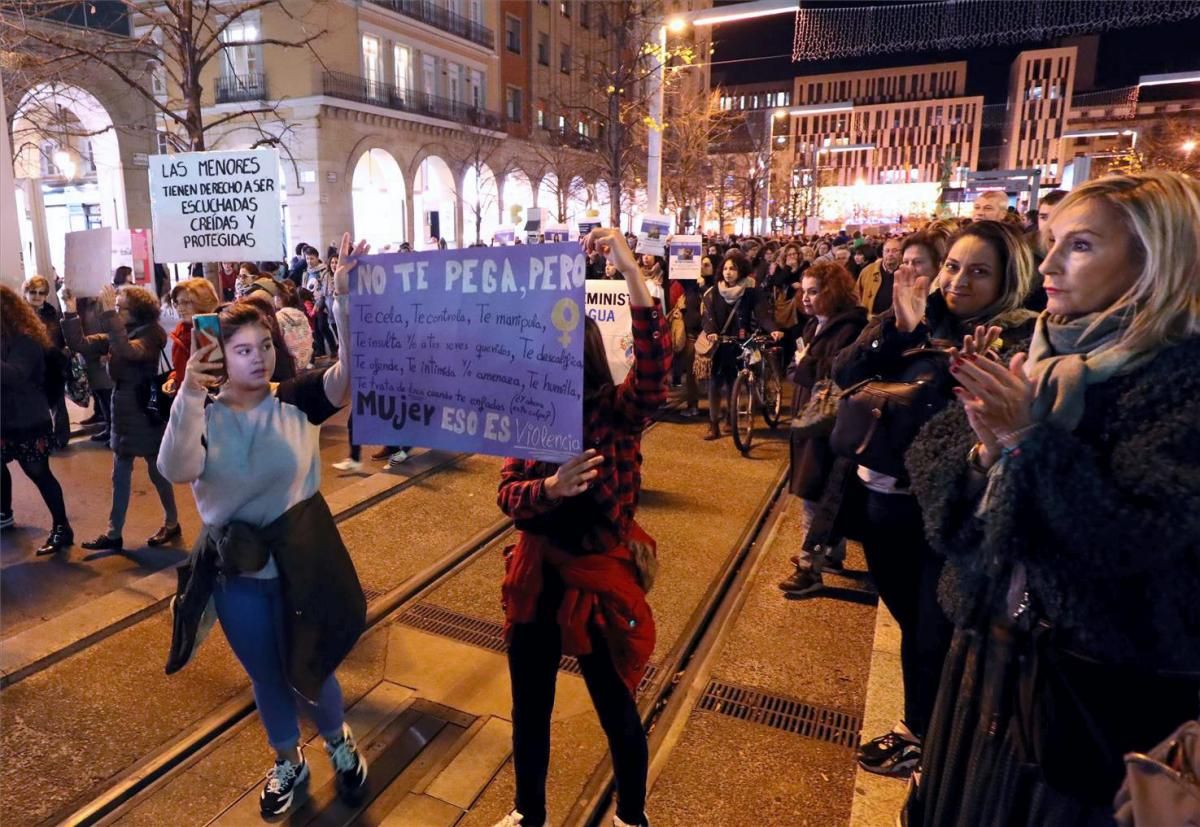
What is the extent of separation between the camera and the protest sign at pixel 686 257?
10641 mm

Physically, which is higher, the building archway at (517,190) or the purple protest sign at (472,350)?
the building archway at (517,190)

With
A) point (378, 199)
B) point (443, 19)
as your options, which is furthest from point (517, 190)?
point (443, 19)

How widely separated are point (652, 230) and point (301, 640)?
29.3 ft

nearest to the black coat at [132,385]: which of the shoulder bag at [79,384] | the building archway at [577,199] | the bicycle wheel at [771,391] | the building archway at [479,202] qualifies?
the shoulder bag at [79,384]

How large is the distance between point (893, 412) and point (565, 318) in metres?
1.38

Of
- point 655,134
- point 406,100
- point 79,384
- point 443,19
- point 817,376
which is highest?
point 443,19

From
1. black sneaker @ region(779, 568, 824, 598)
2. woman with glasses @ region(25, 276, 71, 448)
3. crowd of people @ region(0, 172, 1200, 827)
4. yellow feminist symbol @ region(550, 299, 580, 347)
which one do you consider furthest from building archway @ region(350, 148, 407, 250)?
yellow feminist symbol @ region(550, 299, 580, 347)

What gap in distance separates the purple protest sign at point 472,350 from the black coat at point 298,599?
0.48 metres

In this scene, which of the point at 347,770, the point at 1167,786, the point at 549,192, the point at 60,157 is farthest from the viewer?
the point at 549,192

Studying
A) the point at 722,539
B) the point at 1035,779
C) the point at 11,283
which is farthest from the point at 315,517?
the point at 11,283

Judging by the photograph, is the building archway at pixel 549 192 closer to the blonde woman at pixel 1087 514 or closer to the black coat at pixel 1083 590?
the blonde woman at pixel 1087 514

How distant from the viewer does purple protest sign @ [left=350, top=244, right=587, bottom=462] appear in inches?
91.4

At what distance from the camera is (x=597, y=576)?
252cm

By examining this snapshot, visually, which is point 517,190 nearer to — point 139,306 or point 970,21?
point 970,21
